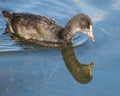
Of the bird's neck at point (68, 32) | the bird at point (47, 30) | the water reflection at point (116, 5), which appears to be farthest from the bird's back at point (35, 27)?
the water reflection at point (116, 5)

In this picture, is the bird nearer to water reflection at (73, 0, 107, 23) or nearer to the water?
the water

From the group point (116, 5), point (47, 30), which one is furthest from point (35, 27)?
point (116, 5)

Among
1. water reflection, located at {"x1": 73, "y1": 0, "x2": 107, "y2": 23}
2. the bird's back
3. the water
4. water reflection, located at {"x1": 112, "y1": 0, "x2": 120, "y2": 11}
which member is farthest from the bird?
water reflection, located at {"x1": 112, "y1": 0, "x2": 120, "y2": 11}

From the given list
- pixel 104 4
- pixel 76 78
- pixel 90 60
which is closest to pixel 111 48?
pixel 90 60

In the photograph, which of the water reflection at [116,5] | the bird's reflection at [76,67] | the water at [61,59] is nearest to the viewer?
the water at [61,59]

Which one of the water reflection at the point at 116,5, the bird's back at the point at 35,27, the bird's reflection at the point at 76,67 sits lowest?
the bird's reflection at the point at 76,67

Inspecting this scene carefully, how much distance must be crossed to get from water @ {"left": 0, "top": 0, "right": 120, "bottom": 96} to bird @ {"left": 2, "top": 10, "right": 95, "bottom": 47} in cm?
31

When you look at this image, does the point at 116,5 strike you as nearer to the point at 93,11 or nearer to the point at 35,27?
the point at 93,11

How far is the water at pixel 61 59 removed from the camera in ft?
28.3

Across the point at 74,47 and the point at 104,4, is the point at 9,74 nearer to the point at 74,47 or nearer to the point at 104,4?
the point at 74,47

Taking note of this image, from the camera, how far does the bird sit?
34.3 ft

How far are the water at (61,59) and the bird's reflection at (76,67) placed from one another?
0.07 feet

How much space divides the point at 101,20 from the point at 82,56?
2.03 metres

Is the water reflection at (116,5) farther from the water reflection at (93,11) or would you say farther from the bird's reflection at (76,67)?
the bird's reflection at (76,67)
